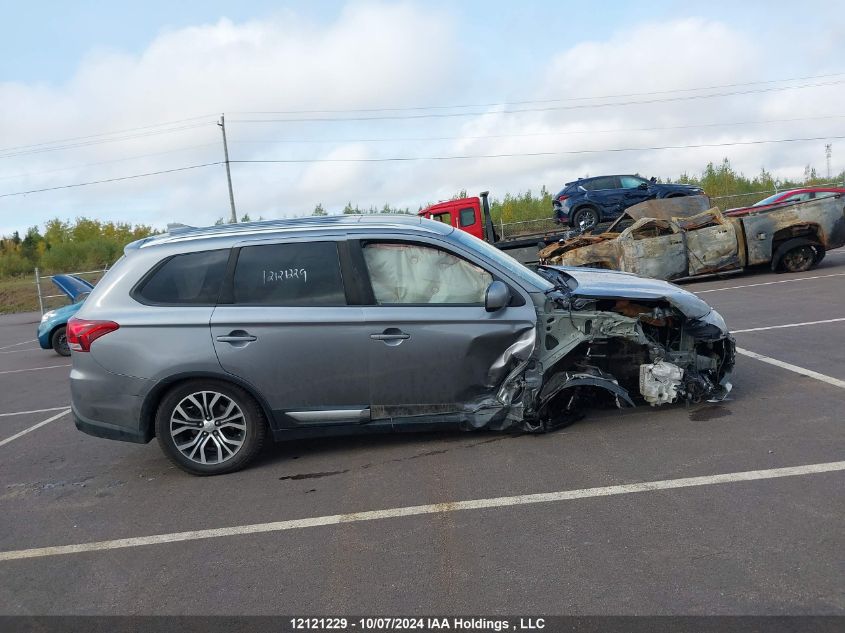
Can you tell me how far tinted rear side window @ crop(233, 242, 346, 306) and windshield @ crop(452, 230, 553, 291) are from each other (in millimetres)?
1060

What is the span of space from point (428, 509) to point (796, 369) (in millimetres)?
4355

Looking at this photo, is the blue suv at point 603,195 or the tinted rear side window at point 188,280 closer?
the tinted rear side window at point 188,280

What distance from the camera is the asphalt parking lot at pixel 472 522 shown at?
3.39m

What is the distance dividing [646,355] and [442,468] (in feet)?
6.23

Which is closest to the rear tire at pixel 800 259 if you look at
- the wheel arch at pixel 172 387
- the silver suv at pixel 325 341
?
the silver suv at pixel 325 341

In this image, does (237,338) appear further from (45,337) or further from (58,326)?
(45,337)

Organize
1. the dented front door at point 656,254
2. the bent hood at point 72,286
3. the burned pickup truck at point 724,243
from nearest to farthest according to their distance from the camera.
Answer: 1. the burned pickup truck at point 724,243
2. the dented front door at point 656,254
3. the bent hood at point 72,286

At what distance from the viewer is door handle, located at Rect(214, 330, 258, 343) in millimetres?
5316

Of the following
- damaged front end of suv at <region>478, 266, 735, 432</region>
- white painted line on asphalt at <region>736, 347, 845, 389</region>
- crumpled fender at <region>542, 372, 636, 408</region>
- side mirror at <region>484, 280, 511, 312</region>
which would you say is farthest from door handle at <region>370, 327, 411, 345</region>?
white painted line on asphalt at <region>736, 347, 845, 389</region>

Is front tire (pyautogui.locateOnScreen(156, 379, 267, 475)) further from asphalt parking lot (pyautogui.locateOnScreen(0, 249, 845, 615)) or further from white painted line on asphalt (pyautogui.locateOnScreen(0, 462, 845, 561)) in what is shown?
white painted line on asphalt (pyautogui.locateOnScreen(0, 462, 845, 561))

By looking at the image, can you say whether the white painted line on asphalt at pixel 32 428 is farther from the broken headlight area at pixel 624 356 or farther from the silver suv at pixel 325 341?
the broken headlight area at pixel 624 356

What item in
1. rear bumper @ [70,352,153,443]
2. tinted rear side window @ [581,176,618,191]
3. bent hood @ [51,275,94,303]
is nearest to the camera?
rear bumper @ [70,352,153,443]

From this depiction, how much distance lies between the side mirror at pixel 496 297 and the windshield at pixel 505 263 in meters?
0.35
